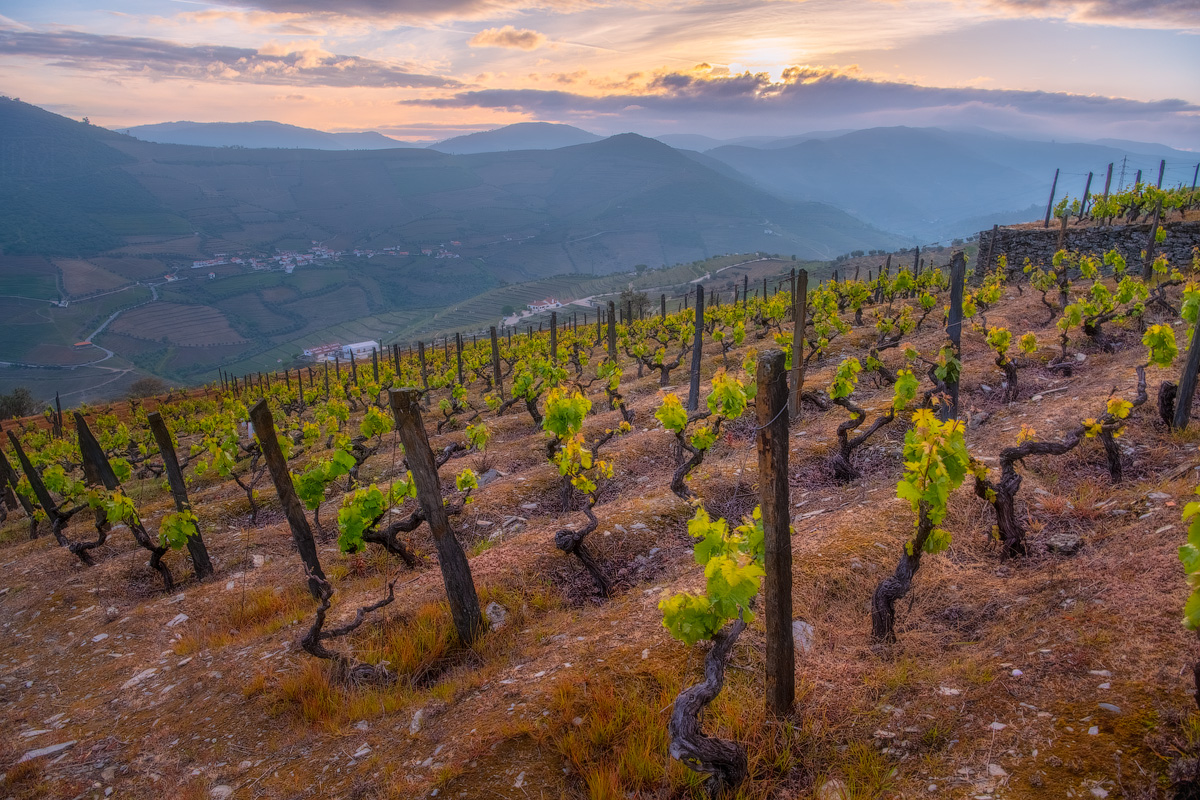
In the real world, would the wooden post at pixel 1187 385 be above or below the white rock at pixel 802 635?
above

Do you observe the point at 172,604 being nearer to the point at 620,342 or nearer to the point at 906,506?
the point at 906,506

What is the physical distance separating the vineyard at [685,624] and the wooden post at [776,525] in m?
0.02

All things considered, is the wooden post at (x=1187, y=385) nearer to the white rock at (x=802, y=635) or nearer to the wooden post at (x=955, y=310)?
the wooden post at (x=955, y=310)

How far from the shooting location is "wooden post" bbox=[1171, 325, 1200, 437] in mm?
7684

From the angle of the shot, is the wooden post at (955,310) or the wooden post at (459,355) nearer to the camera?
the wooden post at (955,310)

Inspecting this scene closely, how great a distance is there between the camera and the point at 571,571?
24.7 feet

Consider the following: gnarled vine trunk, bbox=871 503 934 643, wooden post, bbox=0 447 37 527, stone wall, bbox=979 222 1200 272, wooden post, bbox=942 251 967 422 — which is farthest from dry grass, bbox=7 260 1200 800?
stone wall, bbox=979 222 1200 272

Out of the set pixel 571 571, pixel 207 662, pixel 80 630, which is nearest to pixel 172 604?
pixel 80 630

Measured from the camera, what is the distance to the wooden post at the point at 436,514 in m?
5.75

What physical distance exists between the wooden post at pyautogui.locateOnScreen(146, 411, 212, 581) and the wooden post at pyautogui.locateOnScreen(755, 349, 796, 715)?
26.6 feet

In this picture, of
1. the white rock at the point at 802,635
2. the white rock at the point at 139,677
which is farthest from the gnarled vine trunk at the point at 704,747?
the white rock at the point at 139,677

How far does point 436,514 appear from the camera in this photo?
595cm

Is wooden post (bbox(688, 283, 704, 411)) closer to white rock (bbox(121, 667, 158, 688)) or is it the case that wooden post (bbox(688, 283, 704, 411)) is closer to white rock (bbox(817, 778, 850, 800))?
white rock (bbox(817, 778, 850, 800))

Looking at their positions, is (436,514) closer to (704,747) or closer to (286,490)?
(286,490)
